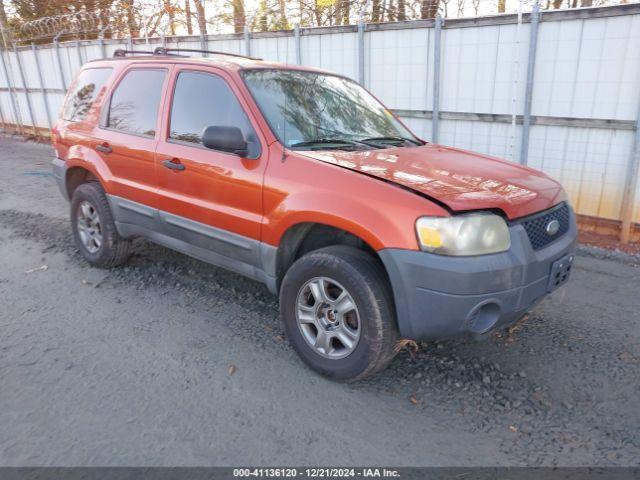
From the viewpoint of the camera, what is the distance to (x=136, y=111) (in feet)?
14.4

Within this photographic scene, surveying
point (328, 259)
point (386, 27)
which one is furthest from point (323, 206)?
point (386, 27)

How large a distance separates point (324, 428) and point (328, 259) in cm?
94

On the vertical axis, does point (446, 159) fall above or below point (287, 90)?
below

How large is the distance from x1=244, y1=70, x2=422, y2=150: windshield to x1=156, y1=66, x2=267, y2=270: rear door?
7.6 inches

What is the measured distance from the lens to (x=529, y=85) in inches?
243

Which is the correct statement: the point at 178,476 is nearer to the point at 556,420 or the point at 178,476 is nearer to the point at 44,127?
the point at 556,420

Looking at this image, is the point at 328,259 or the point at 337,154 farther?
the point at 337,154

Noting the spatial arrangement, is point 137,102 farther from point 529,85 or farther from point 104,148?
point 529,85

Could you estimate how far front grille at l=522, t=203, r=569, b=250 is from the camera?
117 inches

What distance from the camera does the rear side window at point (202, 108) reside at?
3.60 meters

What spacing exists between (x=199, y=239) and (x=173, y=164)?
605 mm

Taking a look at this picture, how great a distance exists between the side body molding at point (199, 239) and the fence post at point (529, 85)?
4292 mm

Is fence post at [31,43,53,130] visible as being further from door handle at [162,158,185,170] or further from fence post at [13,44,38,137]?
door handle at [162,158,185,170]

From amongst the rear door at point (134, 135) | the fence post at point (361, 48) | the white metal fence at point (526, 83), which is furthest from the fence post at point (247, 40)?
the rear door at point (134, 135)
